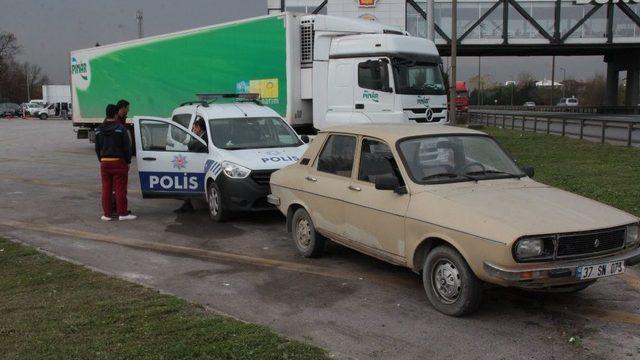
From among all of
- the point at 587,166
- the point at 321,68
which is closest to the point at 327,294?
the point at 321,68

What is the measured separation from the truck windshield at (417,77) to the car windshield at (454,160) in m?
7.23

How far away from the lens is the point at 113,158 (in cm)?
936

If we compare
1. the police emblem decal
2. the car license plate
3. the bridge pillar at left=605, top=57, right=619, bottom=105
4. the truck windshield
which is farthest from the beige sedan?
the bridge pillar at left=605, top=57, right=619, bottom=105

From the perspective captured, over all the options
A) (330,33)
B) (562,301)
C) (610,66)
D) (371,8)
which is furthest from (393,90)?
(610,66)

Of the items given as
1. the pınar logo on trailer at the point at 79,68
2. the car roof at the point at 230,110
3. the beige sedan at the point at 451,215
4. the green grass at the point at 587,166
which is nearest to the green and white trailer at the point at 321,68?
the green grass at the point at 587,166

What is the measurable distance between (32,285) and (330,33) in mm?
9595

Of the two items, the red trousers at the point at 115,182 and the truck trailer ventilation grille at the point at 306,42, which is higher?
the truck trailer ventilation grille at the point at 306,42

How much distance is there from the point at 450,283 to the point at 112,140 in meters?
6.03

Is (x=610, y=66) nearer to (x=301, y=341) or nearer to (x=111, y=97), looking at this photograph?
(x=111, y=97)

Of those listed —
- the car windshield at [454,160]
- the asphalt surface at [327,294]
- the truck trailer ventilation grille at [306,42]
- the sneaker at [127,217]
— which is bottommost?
the asphalt surface at [327,294]

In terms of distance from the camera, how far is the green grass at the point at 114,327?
167 inches

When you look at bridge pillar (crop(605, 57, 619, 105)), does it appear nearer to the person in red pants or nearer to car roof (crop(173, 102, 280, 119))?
car roof (crop(173, 102, 280, 119))

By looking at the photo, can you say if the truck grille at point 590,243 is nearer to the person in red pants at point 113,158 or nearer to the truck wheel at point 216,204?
the truck wheel at point 216,204

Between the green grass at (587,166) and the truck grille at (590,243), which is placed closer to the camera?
the truck grille at (590,243)
